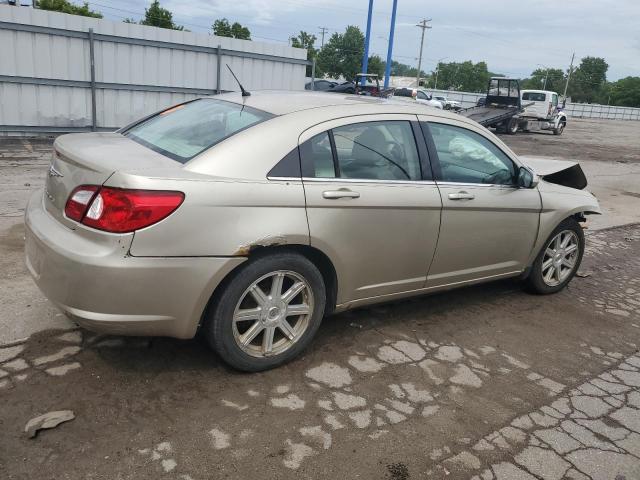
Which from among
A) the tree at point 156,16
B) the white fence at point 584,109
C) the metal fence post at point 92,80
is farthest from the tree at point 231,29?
the metal fence post at point 92,80

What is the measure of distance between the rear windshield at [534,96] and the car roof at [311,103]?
999 inches

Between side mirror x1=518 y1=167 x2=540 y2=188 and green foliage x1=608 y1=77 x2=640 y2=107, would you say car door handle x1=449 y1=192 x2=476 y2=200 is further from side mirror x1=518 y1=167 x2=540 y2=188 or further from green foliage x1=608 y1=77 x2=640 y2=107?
green foliage x1=608 y1=77 x2=640 y2=107

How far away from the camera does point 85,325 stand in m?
2.81

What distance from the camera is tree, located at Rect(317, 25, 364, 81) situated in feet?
246

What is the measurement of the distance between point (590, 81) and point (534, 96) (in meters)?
100

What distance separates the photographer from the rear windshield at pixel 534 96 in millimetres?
26797

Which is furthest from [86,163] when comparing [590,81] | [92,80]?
[590,81]

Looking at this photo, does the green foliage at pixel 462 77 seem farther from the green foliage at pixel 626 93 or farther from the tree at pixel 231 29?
the tree at pixel 231 29

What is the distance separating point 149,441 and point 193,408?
32cm

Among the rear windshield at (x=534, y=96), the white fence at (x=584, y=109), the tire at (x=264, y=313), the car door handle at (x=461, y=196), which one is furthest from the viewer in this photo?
the white fence at (x=584, y=109)

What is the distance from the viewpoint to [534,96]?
27.4 meters

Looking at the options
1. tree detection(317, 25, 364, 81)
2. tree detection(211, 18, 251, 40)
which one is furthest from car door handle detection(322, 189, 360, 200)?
tree detection(317, 25, 364, 81)

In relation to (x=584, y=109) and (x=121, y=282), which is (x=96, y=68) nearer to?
(x=121, y=282)

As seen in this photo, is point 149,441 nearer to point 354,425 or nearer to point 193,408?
point 193,408
